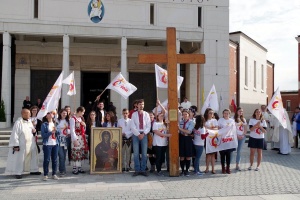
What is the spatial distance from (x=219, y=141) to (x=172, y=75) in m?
2.32

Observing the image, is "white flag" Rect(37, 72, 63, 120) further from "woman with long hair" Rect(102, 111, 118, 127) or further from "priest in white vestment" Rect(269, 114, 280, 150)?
"priest in white vestment" Rect(269, 114, 280, 150)

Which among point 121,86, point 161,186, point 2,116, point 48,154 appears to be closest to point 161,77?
point 121,86

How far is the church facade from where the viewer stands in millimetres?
18984

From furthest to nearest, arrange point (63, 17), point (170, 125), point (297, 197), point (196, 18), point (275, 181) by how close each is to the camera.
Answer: point (196, 18)
point (63, 17)
point (170, 125)
point (275, 181)
point (297, 197)

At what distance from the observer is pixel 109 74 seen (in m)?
23.3

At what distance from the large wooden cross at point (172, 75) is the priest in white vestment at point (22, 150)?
3.58m

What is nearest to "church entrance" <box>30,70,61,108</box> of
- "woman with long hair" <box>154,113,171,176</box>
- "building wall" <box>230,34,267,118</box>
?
"woman with long hair" <box>154,113,171,176</box>

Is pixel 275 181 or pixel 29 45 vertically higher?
pixel 29 45

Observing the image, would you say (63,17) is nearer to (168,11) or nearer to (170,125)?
(168,11)

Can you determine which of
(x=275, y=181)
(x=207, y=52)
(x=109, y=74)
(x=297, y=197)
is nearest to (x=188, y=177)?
(x=275, y=181)

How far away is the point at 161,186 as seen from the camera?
8.41 m

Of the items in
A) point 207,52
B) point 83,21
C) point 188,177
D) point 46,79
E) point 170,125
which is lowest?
point 188,177

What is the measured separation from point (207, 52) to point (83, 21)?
290 inches

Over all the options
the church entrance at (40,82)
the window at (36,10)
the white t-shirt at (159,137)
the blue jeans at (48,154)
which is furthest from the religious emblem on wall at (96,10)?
A: the blue jeans at (48,154)
